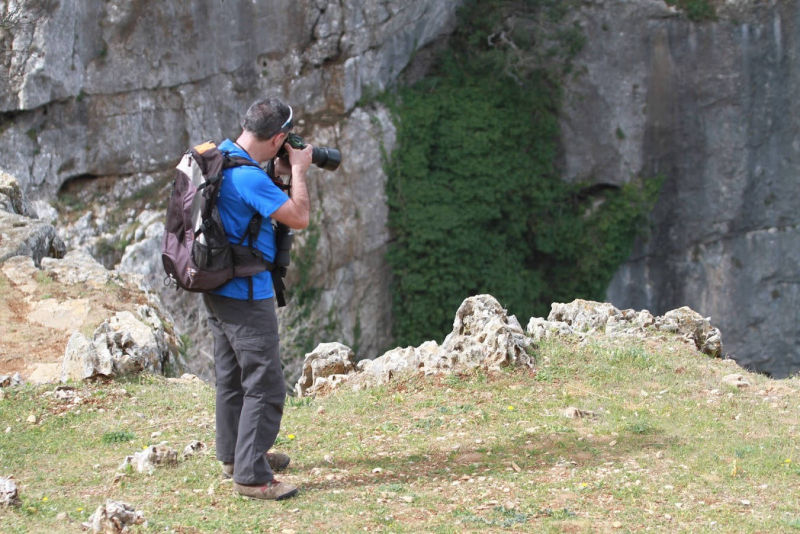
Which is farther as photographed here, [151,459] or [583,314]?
[583,314]

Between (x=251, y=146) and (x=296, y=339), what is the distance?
43.1 ft

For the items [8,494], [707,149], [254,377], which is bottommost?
[8,494]

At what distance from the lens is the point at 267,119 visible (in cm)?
474

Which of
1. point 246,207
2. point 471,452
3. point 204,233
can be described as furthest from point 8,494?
point 471,452

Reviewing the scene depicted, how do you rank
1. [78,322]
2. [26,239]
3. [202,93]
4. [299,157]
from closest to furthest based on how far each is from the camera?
[299,157]
[78,322]
[26,239]
[202,93]

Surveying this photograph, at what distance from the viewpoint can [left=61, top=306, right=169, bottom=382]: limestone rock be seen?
7223 millimetres

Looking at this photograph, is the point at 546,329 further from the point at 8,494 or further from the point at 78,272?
the point at 78,272

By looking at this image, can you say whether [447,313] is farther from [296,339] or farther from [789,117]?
[789,117]

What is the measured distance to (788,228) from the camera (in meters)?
20.5

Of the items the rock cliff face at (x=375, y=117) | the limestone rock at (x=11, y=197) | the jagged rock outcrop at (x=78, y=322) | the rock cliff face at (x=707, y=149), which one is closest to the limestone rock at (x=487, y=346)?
the jagged rock outcrop at (x=78, y=322)

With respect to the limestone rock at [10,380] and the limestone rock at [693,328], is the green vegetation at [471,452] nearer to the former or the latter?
the limestone rock at [10,380]

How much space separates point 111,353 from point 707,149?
618 inches

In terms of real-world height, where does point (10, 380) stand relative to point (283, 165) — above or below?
below

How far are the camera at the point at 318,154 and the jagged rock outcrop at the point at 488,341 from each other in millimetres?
2151
